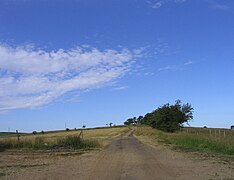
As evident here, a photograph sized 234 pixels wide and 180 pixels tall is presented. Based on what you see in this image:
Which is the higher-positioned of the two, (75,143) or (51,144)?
(75,143)

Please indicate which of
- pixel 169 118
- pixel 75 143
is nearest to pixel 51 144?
pixel 75 143

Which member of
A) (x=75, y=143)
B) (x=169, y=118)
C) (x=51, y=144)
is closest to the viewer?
(x=75, y=143)

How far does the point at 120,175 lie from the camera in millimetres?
16562

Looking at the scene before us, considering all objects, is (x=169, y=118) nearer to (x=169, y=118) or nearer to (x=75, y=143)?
(x=169, y=118)

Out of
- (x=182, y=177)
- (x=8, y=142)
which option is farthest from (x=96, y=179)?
(x=8, y=142)

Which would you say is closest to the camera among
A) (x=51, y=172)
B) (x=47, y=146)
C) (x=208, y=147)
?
(x=51, y=172)

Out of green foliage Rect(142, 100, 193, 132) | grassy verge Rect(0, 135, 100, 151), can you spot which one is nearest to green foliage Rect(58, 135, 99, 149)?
grassy verge Rect(0, 135, 100, 151)

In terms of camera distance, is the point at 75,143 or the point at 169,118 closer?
the point at 75,143

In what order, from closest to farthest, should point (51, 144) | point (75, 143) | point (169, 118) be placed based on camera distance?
point (75, 143) → point (51, 144) → point (169, 118)

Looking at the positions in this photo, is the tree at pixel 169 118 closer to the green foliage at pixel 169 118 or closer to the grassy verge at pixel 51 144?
the green foliage at pixel 169 118

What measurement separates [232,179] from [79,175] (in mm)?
6190

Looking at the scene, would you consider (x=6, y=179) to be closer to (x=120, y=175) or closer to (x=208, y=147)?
(x=120, y=175)

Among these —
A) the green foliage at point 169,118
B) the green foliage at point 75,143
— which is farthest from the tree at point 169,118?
the green foliage at point 75,143

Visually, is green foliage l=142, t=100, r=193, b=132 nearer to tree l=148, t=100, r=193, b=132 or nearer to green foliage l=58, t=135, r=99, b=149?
tree l=148, t=100, r=193, b=132
